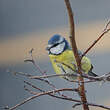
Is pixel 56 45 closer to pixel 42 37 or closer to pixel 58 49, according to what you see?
pixel 58 49

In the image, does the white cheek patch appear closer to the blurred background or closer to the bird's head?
the bird's head

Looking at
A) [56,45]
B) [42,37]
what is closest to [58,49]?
[56,45]

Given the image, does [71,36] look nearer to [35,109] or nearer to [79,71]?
[79,71]

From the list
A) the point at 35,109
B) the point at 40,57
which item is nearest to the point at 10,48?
the point at 40,57

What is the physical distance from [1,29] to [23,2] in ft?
0.69

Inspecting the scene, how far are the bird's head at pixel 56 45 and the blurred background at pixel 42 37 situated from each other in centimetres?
70

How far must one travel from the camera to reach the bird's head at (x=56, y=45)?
98 cm

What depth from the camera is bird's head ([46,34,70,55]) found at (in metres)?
0.98

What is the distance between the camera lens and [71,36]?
0.48 m

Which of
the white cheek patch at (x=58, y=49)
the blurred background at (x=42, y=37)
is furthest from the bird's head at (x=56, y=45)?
the blurred background at (x=42, y=37)

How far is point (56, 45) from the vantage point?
1.00 meters

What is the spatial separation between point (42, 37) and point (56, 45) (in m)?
0.79

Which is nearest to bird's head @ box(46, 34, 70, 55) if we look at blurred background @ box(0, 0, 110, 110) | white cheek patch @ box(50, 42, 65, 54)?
white cheek patch @ box(50, 42, 65, 54)

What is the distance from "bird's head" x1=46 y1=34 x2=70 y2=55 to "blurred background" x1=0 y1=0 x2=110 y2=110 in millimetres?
698
